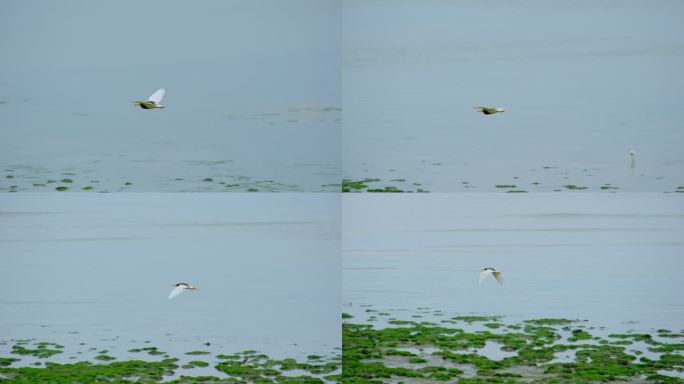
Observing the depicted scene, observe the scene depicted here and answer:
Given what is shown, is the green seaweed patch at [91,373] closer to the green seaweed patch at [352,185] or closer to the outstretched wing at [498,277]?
the green seaweed patch at [352,185]

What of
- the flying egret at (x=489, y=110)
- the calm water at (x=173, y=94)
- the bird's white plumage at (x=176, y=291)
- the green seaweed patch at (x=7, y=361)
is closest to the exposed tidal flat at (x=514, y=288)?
the flying egret at (x=489, y=110)

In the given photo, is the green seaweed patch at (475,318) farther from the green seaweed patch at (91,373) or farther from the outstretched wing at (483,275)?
the green seaweed patch at (91,373)

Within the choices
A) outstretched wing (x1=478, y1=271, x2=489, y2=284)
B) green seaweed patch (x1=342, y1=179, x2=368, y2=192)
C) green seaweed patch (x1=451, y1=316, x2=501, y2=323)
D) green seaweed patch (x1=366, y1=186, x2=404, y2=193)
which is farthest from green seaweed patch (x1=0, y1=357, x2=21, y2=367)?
outstretched wing (x1=478, y1=271, x2=489, y2=284)

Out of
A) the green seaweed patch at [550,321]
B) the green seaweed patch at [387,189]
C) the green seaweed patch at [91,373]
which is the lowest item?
the green seaweed patch at [91,373]

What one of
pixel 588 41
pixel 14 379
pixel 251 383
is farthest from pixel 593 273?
pixel 14 379

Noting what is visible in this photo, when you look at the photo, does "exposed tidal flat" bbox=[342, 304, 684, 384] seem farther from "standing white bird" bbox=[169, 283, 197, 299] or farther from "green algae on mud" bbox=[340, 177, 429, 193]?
"standing white bird" bbox=[169, 283, 197, 299]

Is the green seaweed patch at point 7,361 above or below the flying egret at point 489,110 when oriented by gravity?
below
